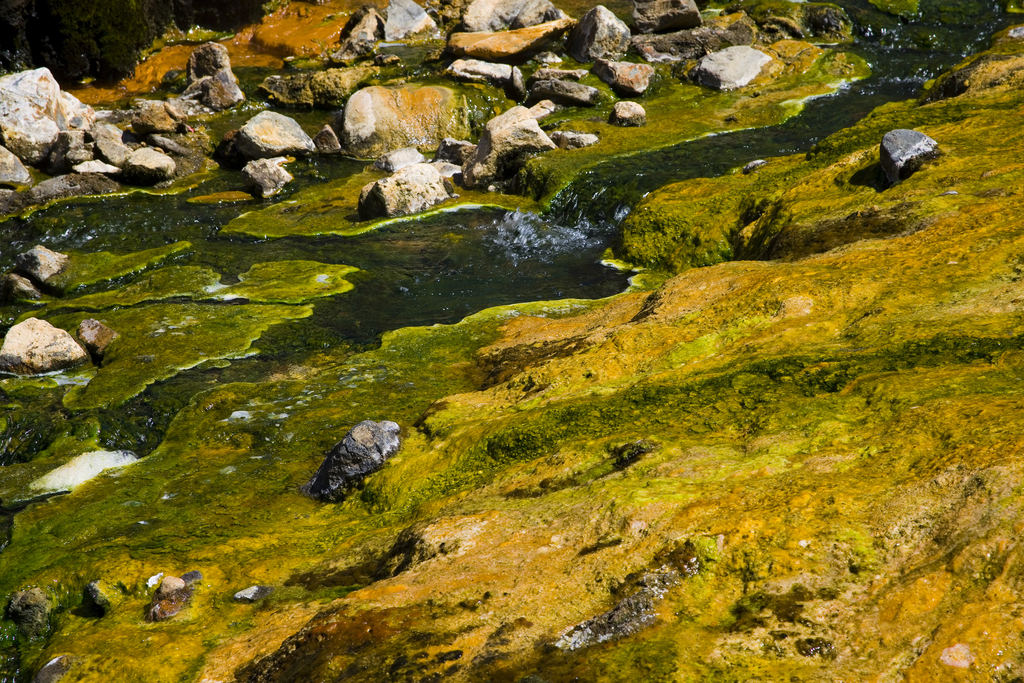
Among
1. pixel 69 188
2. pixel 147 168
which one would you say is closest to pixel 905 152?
pixel 147 168

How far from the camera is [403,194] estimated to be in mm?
18797

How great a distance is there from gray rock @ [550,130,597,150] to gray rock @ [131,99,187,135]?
1184cm

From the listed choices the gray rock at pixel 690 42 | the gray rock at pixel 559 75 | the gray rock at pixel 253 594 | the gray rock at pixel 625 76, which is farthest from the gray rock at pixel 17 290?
the gray rock at pixel 690 42

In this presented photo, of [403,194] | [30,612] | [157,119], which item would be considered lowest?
[30,612]

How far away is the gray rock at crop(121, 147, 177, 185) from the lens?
22.0 m

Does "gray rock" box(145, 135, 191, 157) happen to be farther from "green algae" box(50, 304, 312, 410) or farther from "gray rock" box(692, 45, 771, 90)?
"gray rock" box(692, 45, 771, 90)

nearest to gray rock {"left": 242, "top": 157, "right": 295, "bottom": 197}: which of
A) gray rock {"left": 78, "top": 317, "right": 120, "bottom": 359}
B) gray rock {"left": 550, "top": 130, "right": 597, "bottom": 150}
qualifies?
gray rock {"left": 550, "top": 130, "right": 597, "bottom": 150}

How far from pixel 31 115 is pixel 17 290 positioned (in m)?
10.4

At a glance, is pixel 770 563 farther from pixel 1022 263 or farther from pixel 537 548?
pixel 1022 263

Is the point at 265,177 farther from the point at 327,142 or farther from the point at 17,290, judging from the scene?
the point at 17,290

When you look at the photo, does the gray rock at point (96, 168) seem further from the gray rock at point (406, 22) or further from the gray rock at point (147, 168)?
the gray rock at point (406, 22)

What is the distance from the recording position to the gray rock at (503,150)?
66.8 ft

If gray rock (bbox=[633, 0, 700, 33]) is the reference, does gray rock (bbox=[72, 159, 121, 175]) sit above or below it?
below

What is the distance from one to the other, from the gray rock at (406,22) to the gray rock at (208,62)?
686cm
